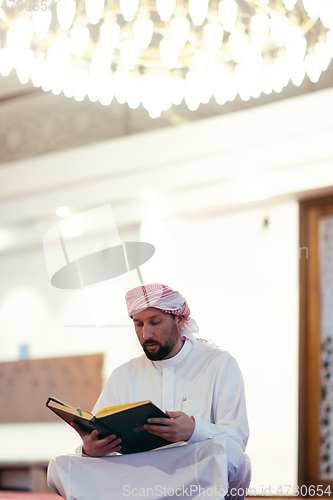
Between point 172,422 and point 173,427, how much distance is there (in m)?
0.02

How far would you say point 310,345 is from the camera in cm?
439

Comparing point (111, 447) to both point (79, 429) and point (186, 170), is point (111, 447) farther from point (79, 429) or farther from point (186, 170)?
point (186, 170)

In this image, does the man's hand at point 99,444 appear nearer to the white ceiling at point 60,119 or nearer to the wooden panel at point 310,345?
the wooden panel at point 310,345

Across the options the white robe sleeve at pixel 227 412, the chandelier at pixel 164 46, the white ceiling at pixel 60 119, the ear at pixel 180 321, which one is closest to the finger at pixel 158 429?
the white robe sleeve at pixel 227 412

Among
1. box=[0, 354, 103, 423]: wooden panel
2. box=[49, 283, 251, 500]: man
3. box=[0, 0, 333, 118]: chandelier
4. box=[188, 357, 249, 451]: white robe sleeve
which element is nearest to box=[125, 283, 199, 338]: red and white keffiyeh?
box=[49, 283, 251, 500]: man

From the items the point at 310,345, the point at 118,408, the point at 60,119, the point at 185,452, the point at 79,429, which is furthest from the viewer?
the point at 60,119

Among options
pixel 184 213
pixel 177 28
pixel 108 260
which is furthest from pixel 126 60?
pixel 184 213

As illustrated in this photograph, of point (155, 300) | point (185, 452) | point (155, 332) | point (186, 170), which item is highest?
point (186, 170)

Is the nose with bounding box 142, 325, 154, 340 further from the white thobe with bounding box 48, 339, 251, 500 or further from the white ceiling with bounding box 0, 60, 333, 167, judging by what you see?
the white ceiling with bounding box 0, 60, 333, 167

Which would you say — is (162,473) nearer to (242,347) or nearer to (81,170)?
(242,347)

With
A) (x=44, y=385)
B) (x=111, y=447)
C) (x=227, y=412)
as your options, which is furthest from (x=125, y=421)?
(x=44, y=385)

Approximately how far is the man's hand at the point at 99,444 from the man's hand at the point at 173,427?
0.56 ft

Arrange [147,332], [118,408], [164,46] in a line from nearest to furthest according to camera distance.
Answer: [118,408], [147,332], [164,46]

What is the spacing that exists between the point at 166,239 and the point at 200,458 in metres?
3.20
